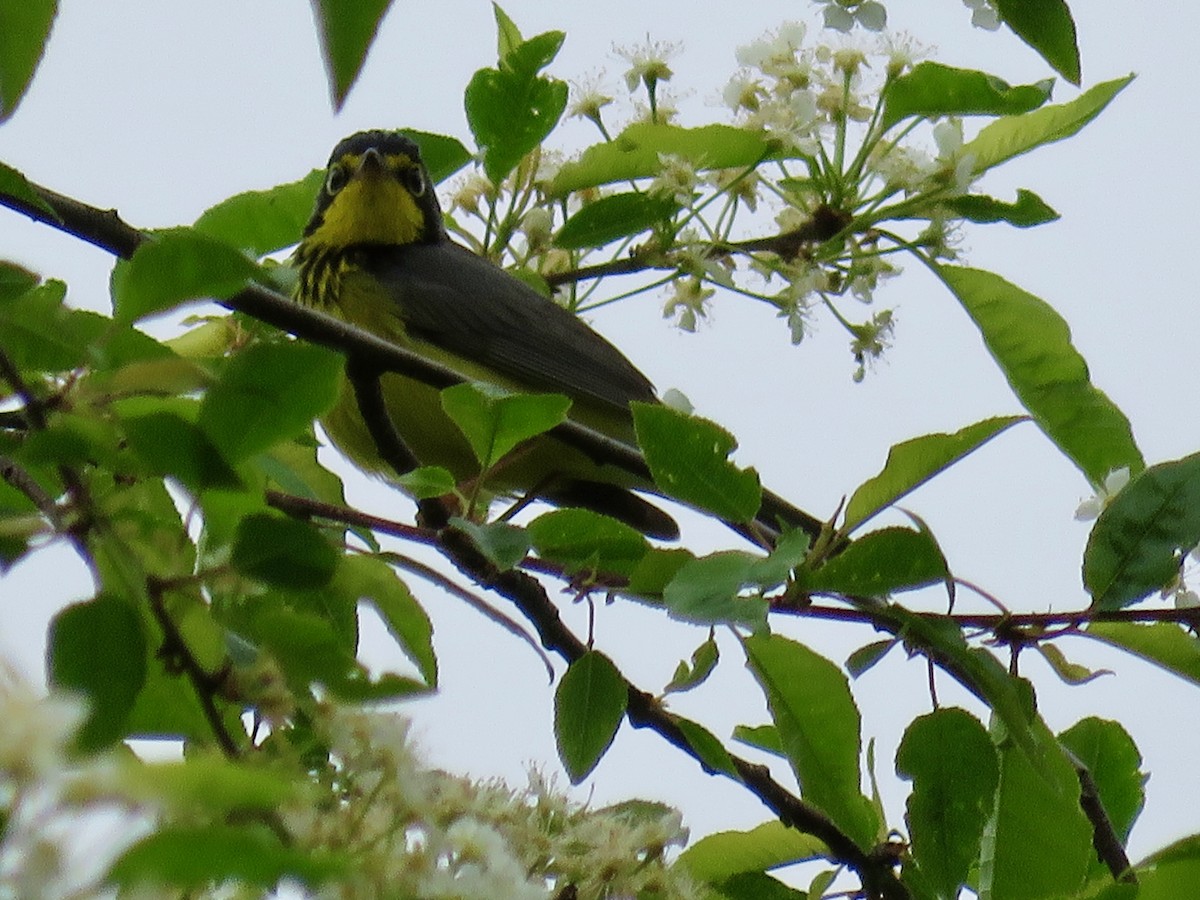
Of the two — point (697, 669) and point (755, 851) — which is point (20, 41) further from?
point (755, 851)

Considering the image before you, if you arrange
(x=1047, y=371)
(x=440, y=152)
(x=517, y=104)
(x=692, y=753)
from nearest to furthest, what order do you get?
(x=692, y=753) < (x=1047, y=371) < (x=440, y=152) < (x=517, y=104)

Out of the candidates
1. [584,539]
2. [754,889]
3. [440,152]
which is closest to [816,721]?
[584,539]

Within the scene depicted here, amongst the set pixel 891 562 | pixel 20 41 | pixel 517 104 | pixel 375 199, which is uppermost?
pixel 375 199

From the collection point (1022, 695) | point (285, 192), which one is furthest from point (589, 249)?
point (1022, 695)

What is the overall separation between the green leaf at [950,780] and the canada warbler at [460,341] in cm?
232

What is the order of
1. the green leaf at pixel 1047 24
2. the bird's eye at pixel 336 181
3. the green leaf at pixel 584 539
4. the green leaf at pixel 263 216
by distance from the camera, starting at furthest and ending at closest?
the bird's eye at pixel 336 181 < the green leaf at pixel 263 216 < the green leaf at pixel 584 539 < the green leaf at pixel 1047 24

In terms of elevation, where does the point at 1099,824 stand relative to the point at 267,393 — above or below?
below

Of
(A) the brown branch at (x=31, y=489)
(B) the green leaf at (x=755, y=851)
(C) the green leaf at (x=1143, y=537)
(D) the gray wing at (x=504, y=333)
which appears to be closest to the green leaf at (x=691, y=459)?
(C) the green leaf at (x=1143, y=537)

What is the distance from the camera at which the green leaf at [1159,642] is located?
1.94 m

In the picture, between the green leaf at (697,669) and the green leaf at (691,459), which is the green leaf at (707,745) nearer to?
the green leaf at (697,669)

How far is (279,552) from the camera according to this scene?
1.21m

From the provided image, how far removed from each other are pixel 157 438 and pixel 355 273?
361 cm

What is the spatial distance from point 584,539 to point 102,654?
686 mm

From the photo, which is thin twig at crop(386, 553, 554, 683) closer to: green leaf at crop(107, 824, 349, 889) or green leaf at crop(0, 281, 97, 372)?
green leaf at crop(0, 281, 97, 372)
